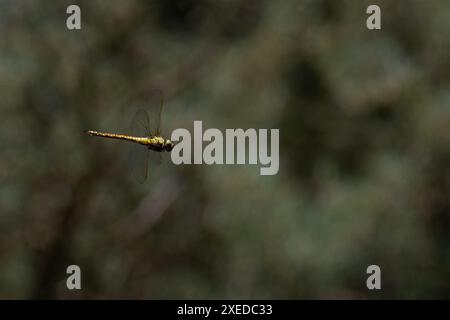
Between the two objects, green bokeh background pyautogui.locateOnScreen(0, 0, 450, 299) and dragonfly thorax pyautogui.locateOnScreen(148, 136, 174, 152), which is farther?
green bokeh background pyautogui.locateOnScreen(0, 0, 450, 299)

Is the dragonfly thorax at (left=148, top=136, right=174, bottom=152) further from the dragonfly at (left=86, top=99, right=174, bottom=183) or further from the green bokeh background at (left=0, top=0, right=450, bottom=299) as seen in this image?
the green bokeh background at (left=0, top=0, right=450, bottom=299)

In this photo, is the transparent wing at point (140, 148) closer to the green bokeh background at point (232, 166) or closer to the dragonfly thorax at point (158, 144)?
the dragonfly thorax at point (158, 144)

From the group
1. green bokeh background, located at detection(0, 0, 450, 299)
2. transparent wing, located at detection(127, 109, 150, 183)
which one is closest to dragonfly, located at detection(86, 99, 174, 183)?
transparent wing, located at detection(127, 109, 150, 183)

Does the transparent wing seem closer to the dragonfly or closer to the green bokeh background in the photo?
the dragonfly

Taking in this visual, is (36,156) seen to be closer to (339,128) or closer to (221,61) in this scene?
(221,61)
